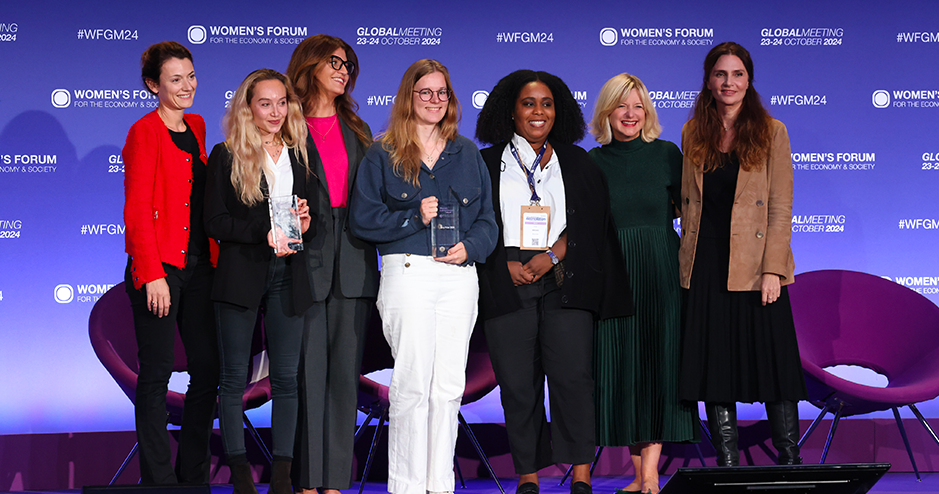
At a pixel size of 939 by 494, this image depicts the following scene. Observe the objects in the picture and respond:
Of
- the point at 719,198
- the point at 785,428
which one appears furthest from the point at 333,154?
the point at 785,428

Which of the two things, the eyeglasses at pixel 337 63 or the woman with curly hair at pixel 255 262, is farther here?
the eyeglasses at pixel 337 63

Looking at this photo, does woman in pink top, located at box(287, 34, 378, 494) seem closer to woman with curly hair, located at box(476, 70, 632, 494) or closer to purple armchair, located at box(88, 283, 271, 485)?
woman with curly hair, located at box(476, 70, 632, 494)

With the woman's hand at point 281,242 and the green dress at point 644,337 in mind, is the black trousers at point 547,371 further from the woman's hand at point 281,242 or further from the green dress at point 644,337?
the woman's hand at point 281,242

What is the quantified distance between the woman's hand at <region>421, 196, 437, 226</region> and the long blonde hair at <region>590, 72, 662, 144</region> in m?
0.98

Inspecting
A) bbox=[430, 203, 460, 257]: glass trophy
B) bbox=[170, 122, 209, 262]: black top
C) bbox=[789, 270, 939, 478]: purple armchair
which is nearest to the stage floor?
bbox=[789, 270, 939, 478]: purple armchair

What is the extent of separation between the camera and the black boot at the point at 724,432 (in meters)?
3.26

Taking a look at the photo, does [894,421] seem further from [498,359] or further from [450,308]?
[450,308]

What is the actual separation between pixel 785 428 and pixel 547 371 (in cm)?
102

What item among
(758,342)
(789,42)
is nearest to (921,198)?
Result: (789,42)

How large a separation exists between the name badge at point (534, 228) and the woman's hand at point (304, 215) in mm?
863

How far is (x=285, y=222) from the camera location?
2967mm

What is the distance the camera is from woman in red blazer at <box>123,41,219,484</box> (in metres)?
3.10

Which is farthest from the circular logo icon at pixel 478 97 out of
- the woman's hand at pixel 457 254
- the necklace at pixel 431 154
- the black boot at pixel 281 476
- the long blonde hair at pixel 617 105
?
the black boot at pixel 281 476

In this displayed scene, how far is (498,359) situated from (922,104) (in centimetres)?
348
